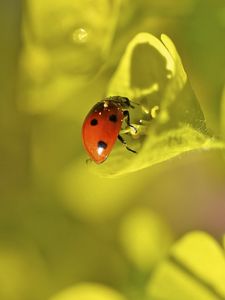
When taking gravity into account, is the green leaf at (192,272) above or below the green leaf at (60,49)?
below

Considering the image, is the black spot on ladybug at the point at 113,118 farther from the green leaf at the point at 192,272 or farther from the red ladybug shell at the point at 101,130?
the green leaf at the point at 192,272

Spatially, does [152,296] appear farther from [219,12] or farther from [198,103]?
[219,12]

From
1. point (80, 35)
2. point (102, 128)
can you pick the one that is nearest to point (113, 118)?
point (102, 128)

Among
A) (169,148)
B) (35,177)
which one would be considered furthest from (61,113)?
(169,148)

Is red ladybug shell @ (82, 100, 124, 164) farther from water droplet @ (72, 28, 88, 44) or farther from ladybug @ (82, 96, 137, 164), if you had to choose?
water droplet @ (72, 28, 88, 44)

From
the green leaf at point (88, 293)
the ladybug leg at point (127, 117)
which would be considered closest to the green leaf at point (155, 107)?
the ladybug leg at point (127, 117)

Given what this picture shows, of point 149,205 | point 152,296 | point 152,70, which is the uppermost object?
point 152,70
